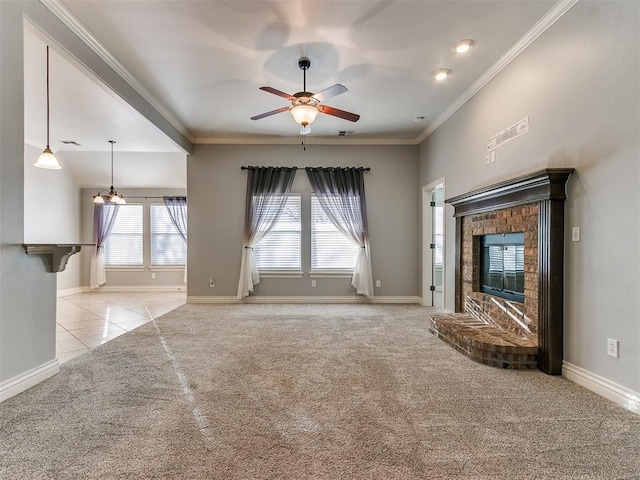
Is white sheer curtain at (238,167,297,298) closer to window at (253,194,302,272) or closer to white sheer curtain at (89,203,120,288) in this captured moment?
window at (253,194,302,272)

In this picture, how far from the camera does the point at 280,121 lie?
5.22 m

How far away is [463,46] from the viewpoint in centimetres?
321

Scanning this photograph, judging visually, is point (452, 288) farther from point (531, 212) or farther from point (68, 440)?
point (68, 440)

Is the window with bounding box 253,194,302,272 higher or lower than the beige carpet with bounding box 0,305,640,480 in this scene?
higher

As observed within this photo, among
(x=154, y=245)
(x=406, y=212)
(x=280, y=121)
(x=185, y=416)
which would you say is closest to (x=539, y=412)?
(x=185, y=416)

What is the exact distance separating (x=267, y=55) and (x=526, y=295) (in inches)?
135

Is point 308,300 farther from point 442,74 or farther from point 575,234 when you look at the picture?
point 575,234

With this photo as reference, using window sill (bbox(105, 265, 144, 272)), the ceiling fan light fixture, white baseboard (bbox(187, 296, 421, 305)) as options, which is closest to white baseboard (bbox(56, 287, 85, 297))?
window sill (bbox(105, 265, 144, 272))

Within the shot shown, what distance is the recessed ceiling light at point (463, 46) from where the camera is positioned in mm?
3160

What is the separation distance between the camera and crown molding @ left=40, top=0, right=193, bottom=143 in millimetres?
2686

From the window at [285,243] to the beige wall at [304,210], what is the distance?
15 cm

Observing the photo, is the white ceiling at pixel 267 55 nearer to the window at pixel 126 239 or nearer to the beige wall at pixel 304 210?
the beige wall at pixel 304 210

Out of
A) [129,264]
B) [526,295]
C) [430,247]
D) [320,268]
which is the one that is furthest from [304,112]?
[129,264]

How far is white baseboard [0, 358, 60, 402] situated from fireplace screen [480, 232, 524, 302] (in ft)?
13.7
